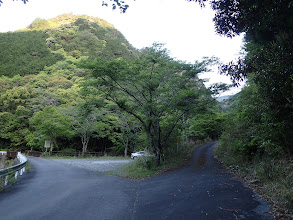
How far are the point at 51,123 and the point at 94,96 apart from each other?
12.3 metres

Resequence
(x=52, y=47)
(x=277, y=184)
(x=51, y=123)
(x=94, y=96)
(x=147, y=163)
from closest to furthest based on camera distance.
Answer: (x=277, y=184), (x=147, y=163), (x=94, y=96), (x=51, y=123), (x=52, y=47)

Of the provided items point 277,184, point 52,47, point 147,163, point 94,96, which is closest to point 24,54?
point 52,47

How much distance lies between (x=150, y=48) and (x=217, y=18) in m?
6.99

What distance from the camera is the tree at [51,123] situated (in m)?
26.3

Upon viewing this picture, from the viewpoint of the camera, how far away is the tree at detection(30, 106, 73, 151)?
86.3ft

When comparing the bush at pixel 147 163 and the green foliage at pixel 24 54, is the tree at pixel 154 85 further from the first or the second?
the green foliage at pixel 24 54

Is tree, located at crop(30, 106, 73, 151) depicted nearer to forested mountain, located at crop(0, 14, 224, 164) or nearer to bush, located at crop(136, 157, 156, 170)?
forested mountain, located at crop(0, 14, 224, 164)

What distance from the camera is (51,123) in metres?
26.0

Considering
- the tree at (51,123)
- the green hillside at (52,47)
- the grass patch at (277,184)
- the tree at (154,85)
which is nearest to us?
the grass patch at (277,184)

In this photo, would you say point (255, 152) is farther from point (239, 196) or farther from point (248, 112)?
point (239, 196)

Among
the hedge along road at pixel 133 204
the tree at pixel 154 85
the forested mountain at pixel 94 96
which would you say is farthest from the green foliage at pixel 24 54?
the hedge along road at pixel 133 204

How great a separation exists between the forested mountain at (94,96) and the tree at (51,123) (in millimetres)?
130

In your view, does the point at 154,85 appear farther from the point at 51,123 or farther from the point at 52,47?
the point at 52,47

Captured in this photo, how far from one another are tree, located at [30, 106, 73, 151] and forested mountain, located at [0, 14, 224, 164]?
0.13m
